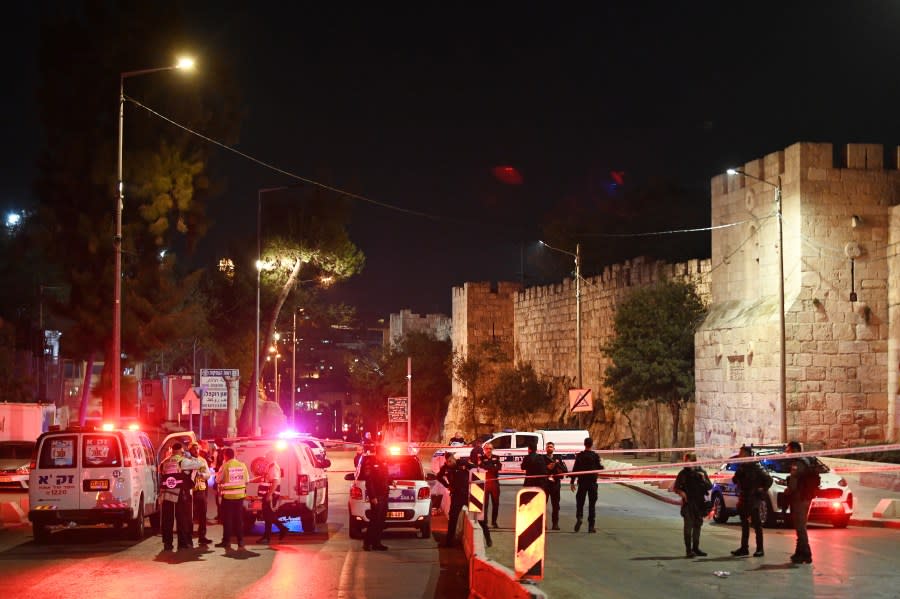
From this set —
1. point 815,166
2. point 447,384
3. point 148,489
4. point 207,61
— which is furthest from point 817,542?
point 447,384

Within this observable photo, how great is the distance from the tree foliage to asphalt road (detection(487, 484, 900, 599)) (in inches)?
755

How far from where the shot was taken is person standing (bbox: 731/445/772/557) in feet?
50.9

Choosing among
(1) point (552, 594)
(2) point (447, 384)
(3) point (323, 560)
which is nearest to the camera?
(1) point (552, 594)

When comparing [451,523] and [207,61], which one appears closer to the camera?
[451,523]

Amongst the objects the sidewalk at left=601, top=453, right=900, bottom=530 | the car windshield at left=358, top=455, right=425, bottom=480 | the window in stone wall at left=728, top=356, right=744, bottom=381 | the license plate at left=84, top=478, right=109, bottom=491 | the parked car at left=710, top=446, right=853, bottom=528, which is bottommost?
the sidewalk at left=601, top=453, right=900, bottom=530

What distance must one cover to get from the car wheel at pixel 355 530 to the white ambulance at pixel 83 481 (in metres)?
3.33

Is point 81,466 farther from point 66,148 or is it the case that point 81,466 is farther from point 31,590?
point 66,148

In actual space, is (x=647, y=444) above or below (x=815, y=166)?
below

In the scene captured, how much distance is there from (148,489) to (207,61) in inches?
783

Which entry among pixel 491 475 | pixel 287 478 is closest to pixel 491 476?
pixel 491 475

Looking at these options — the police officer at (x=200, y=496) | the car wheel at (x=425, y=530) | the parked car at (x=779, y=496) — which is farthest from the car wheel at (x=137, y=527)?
the parked car at (x=779, y=496)

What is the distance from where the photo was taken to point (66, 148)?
106 feet

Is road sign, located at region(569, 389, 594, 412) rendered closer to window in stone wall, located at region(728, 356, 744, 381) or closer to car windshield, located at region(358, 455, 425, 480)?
window in stone wall, located at region(728, 356, 744, 381)

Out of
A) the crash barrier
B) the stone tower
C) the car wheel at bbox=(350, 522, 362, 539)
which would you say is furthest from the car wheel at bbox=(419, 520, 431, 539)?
the stone tower
